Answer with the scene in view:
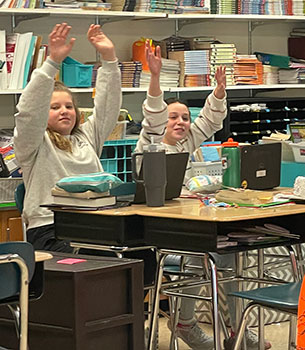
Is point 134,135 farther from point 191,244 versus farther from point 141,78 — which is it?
point 191,244

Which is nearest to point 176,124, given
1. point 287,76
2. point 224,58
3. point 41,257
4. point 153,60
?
point 153,60

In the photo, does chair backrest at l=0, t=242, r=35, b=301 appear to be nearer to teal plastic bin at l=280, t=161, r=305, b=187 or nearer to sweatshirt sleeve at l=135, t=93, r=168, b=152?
sweatshirt sleeve at l=135, t=93, r=168, b=152

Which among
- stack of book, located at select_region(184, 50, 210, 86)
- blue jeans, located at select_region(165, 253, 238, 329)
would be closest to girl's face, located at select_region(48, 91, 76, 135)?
blue jeans, located at select_region(165, 253, 238, 329)

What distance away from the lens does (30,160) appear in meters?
4.08

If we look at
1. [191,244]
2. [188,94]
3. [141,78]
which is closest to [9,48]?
[141,78]

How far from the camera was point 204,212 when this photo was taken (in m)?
3.43

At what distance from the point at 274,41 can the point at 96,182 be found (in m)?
3.59

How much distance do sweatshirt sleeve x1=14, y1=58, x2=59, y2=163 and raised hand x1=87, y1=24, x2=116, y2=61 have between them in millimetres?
384

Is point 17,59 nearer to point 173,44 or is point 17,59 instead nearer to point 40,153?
point 40,153

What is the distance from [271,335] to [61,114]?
1708 mm

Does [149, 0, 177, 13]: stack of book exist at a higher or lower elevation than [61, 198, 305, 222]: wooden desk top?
higher

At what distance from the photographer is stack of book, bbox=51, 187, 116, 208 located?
3602 mm

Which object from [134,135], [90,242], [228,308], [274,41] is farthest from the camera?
[274,41]

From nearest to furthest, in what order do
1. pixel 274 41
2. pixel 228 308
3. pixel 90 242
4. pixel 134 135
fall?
pixel 90 242, pixel 228 308, pixel 134 135, pixel 274 41
